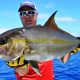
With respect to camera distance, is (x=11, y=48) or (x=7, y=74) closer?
(x=11, y=48)

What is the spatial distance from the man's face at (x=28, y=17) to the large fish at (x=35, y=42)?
54.3 inches

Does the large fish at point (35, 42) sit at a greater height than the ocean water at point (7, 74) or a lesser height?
greater

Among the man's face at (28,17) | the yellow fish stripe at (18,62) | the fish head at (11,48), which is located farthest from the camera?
the man's face at (28,17)

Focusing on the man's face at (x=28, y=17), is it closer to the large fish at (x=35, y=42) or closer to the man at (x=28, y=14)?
the man at (x=28, y=14)

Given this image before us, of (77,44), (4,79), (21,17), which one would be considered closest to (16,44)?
(77,44)

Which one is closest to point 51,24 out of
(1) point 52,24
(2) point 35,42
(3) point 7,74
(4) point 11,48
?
(1) point 52,24

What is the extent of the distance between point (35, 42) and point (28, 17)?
1672 mm

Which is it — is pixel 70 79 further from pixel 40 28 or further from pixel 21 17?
pixel 40 28

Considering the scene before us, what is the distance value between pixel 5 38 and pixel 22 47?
0.27m

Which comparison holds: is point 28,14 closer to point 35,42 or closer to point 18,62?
point 18,62

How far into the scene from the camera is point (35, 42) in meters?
4.44

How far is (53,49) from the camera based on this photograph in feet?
14.7

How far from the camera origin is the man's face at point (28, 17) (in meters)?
5.99

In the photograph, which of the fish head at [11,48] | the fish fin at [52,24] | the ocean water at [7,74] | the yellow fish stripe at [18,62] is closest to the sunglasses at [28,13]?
the yellow fish stripe at [18,62]
